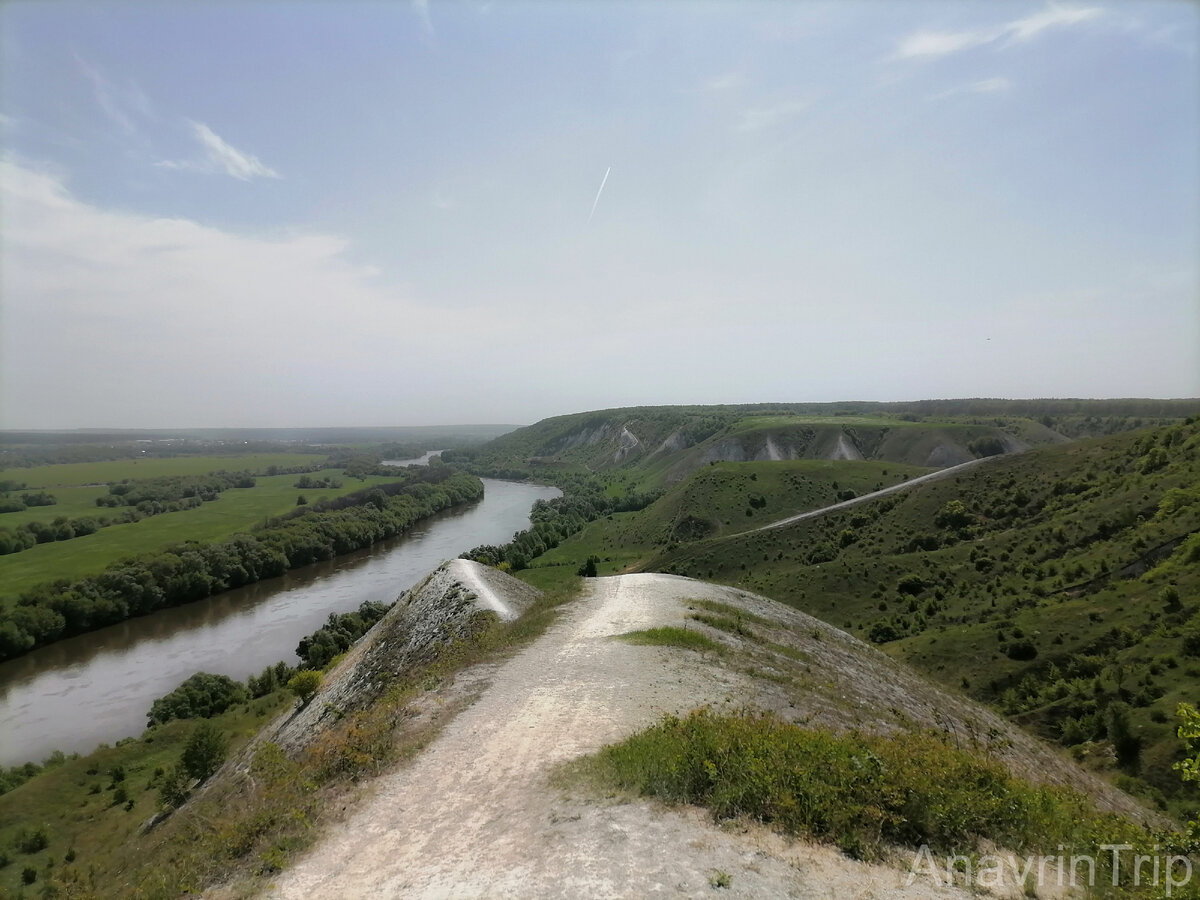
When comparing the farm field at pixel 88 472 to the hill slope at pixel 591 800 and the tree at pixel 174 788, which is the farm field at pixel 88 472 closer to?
the tree at pixel 174 788

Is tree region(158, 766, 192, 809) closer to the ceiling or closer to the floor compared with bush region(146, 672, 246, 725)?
closer to the ceiling

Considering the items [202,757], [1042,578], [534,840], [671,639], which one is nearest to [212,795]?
[202,757]

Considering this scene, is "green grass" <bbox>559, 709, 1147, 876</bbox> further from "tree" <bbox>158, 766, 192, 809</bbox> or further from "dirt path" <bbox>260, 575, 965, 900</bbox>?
"tree" <bbox>158, 766, 192, 809</bbox>

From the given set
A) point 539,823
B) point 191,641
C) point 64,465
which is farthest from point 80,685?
point 64,465

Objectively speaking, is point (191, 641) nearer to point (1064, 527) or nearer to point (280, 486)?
point (1064, 527)

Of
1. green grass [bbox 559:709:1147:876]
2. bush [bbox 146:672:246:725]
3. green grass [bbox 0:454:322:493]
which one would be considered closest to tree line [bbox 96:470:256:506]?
green grass [bbox 0:454:322:493]

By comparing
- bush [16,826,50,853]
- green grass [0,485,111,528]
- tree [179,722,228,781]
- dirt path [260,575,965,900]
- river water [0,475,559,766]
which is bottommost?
river water [0,475,559,766]

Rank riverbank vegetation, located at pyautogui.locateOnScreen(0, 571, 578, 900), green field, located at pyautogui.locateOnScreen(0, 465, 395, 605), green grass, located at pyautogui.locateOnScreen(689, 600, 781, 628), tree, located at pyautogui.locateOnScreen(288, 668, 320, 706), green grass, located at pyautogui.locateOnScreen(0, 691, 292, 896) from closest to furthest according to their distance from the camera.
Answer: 1. riverbank vegetation, located at pyautogui.locateOnScreen(0, 571, 578, 900)
2. green grass, located at pyautogui.locateOnScreen(689, 600, 781, 628)
3. green grass, located at pyautogui.locateOnScreen(0, 691, 292, 896)
4. tree, located at pyautogui.locateOnScreen(288, 668, 320, 706)
5. green field, located at pyautogui.locateOnScreen(0, 465, 395, 605)
